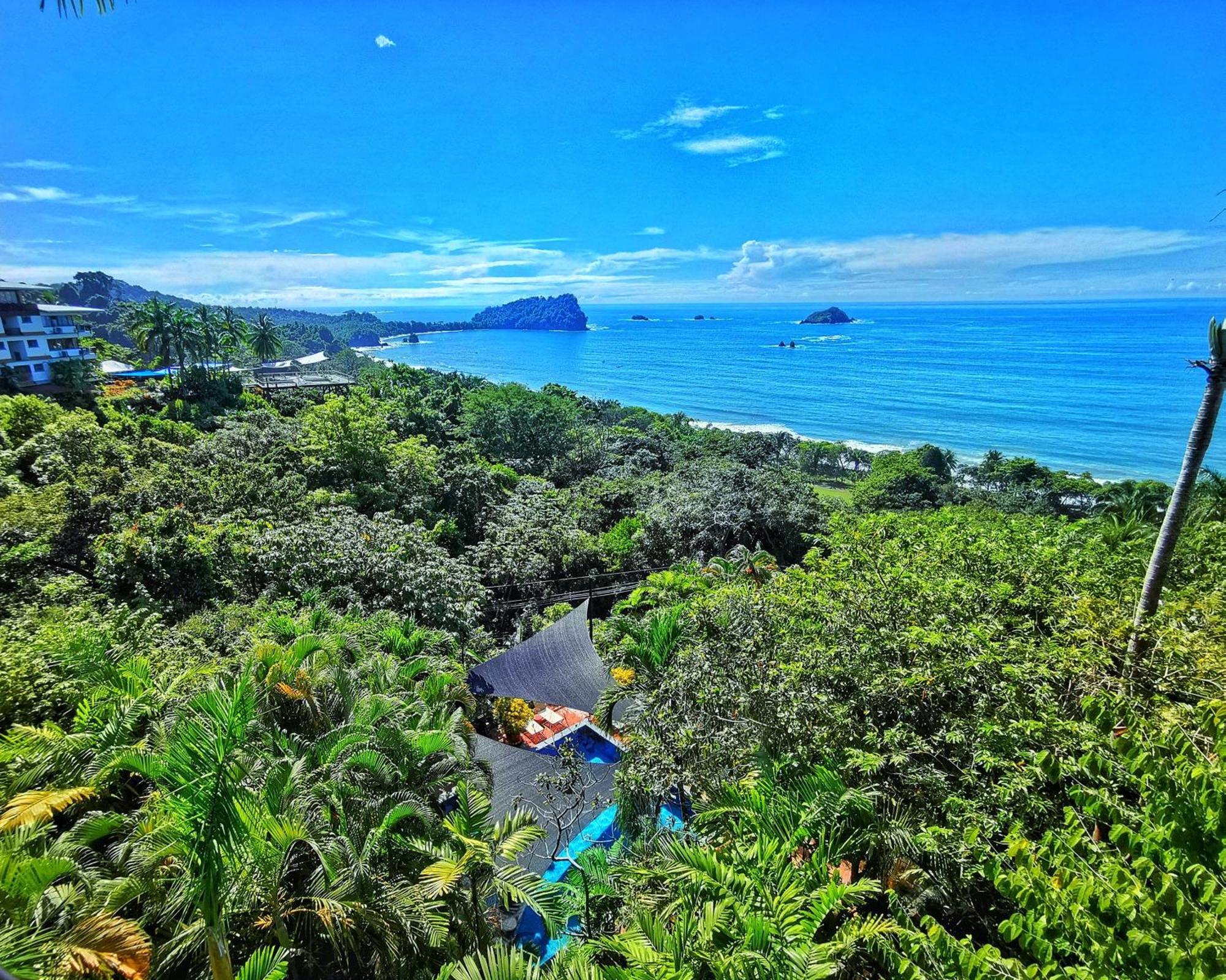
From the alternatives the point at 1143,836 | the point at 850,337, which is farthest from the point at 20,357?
the point at 850,337

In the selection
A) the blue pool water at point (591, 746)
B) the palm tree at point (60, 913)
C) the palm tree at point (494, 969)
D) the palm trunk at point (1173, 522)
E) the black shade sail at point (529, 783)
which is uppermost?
the palm trunk at point (1173, 522)

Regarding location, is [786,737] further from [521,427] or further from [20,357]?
[20,357]

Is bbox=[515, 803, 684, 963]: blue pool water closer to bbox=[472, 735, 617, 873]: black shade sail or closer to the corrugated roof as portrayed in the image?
bbox=[472, 735, 617, 873]: black shade sail

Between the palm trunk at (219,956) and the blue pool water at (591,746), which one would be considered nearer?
the palm trunk at (219,956)

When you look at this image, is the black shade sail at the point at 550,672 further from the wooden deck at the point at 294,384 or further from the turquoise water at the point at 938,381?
the wooden deck at the point at 294,384

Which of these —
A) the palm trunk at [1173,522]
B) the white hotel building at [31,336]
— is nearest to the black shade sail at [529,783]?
the palm trunk at [1173,522]

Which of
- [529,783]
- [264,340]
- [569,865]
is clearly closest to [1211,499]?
[569,865]

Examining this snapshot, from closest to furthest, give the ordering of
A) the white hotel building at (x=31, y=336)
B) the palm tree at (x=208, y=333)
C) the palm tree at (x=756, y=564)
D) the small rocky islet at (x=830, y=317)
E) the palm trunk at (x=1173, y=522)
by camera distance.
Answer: the palm trunk at (x=1173, y=522)
the palm tree at (x=756, y=564)
the white hotel building at (x=31, y=336)
the palm tree at (x=208, y=333)
the small rocky islet at (x=830, y=317)
